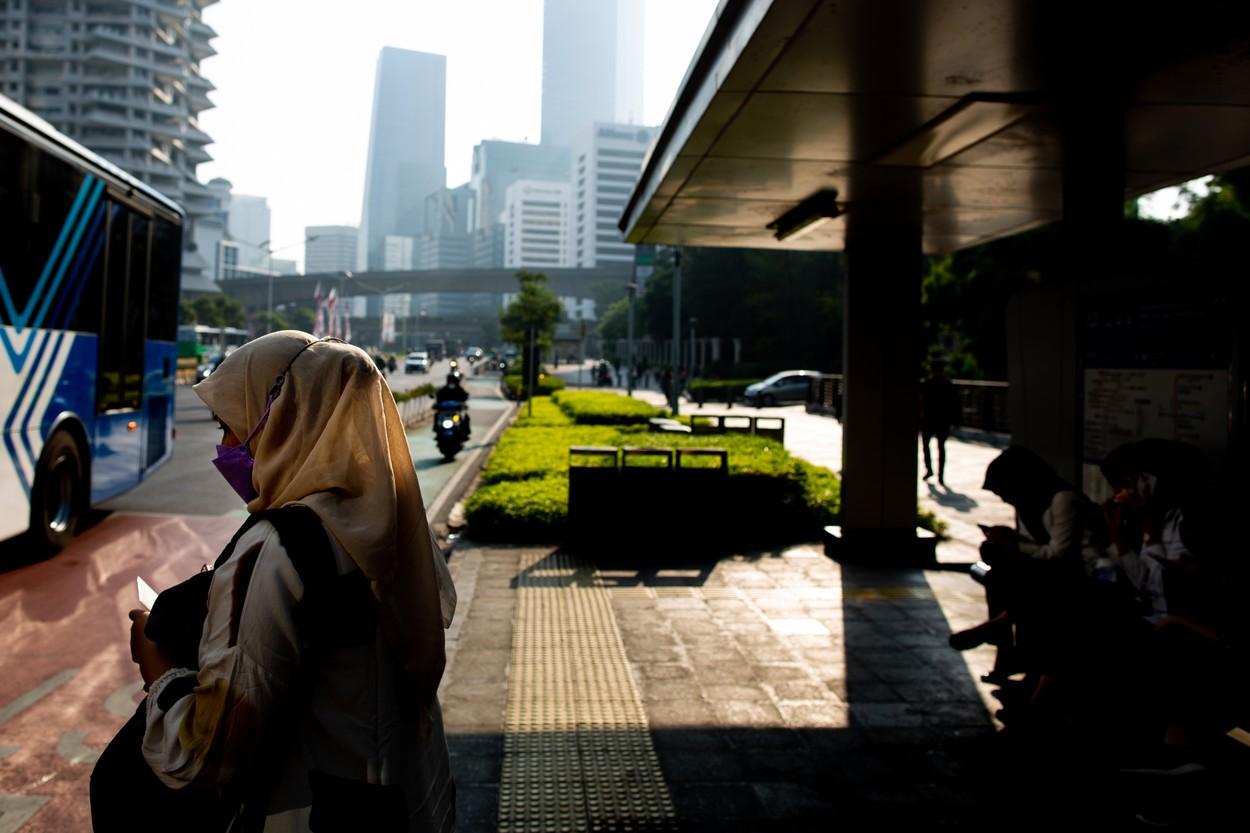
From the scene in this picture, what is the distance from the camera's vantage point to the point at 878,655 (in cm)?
595

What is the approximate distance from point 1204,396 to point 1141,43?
5.40 ft

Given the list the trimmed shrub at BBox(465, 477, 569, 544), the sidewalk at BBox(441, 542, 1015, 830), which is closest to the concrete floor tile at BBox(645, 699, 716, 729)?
the sidewalk at BBox(441, 542, 1015, 830)

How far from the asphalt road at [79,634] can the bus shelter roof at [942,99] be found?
13.0ft

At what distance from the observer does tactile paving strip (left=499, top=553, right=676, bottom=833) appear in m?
3.75

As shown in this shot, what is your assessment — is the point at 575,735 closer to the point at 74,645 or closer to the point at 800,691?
the point at 800,691

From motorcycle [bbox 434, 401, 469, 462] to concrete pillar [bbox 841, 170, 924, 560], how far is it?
374 inches

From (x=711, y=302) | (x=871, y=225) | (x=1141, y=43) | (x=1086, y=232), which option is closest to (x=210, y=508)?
(x=871, y=225)

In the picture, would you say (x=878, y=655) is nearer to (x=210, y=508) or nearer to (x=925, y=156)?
(x=925, y=156)

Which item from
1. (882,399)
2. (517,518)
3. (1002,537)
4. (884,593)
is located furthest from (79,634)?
(882,399)

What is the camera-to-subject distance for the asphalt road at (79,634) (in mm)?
3965

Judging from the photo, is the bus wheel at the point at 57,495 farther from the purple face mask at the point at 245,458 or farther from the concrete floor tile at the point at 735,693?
the purple face mask at the point at 245,458

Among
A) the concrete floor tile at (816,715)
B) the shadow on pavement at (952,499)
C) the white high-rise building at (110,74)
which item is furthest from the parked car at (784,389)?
the white high-rise building at (110,74)

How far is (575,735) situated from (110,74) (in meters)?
110

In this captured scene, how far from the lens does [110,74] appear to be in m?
95.3
